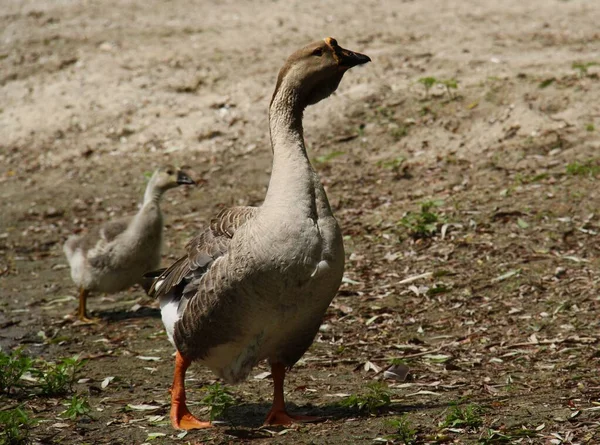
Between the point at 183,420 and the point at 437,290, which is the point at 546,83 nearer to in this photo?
the point at 437,290

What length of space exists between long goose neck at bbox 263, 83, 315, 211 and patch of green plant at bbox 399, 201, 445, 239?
3719mm

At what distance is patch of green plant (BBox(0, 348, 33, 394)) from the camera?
615cm

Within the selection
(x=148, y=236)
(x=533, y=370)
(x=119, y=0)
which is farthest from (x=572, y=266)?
(x=119, y=0)

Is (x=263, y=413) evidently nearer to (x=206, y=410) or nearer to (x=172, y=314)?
(x=206, y=410)

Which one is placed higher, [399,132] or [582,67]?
[582,67]

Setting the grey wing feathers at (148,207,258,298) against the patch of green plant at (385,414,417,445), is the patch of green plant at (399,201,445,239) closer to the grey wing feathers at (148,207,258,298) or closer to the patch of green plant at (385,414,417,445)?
the grey wing feathers at (148,207,258,298)

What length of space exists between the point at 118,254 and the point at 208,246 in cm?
347

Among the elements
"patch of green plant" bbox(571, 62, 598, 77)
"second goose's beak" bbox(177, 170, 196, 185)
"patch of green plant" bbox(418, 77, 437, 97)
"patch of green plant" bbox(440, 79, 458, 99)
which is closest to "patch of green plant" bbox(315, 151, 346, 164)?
"patch of green plant" bbox(418, 77, 437, 97)

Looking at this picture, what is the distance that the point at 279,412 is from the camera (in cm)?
557

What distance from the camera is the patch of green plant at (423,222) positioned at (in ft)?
29.7

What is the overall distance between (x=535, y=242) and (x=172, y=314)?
4.04 m

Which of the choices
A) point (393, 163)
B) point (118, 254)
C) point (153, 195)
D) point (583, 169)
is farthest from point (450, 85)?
point (118, 254)

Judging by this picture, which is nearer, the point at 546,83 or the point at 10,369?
the point at 10,369

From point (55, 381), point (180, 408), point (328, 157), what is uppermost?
point (328, 157)
